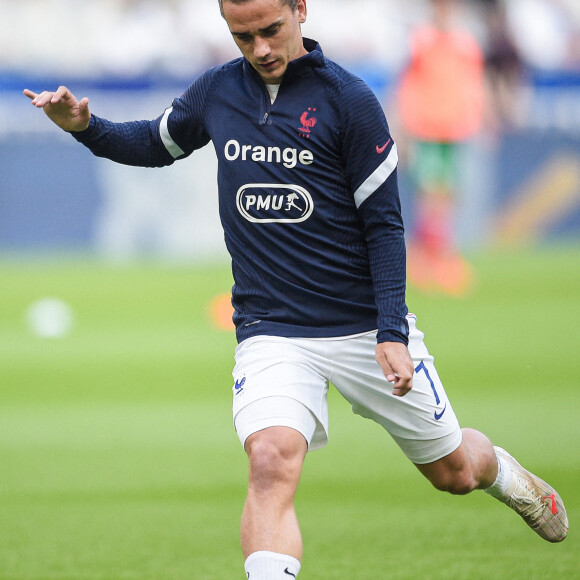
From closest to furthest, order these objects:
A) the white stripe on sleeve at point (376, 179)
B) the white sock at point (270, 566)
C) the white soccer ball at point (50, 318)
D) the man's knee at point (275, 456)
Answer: the white sock at point (270, 566), the man's knee at point (275, 456), the white stripe on sleeve at point (376, 179), the white soccer ball at point (50, 318)

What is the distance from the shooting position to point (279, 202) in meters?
4.27

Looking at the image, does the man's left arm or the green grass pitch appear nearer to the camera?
the man's left arm

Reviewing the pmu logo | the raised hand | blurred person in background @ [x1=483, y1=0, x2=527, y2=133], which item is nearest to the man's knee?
the pmu logo

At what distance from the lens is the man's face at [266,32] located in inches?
161

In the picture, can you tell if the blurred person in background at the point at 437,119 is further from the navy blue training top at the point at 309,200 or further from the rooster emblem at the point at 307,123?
the rooster emblem at the point at 307,123

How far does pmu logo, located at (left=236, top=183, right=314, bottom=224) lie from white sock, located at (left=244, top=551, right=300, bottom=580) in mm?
1188

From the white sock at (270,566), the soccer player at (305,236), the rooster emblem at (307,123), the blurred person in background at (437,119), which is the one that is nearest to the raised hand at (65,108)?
the soccer player at (305,236)

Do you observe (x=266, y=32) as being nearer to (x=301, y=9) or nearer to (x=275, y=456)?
(x=301, y=9)

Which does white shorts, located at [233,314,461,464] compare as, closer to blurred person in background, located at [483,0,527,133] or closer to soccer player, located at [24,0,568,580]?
soccer player, located at [24,0,568,580]

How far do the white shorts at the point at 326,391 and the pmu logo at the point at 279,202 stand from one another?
0.42m

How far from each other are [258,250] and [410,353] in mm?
668

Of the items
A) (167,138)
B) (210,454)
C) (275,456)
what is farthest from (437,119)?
(275,456)

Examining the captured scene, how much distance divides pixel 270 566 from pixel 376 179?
1352 millimetres

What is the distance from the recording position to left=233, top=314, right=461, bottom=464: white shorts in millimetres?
4070
